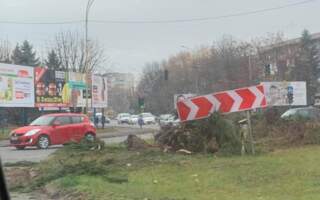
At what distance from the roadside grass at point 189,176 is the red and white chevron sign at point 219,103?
1543mm

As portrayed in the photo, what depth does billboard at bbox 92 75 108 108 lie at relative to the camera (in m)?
66.9

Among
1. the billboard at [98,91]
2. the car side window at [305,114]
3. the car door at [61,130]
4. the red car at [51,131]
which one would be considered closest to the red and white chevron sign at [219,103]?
the car side window at [305,114]

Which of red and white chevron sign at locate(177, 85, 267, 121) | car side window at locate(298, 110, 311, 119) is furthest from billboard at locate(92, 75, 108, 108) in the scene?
red and white chevron sign at locate(177, 85, 267, 121)

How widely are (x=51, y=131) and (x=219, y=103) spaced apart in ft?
46.4

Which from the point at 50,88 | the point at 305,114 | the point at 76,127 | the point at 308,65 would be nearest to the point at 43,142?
the point at 76,127

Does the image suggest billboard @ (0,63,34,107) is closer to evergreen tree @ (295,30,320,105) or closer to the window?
the window

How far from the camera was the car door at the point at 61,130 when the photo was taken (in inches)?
1222

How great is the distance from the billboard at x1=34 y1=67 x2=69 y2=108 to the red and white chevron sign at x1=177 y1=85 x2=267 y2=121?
A: 39104 millimetres

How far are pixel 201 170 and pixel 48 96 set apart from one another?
45166 millimetres

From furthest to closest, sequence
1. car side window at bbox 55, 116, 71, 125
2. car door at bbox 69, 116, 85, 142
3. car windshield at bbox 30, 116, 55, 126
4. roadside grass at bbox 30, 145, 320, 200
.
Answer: car door at bbox 69, 116, 85, 142
car side window at bbox 55, 116, 71, 125
car windshield at bbox 30, 116, 55, 126
roadside grass at bbox 30, 145, 320, 200

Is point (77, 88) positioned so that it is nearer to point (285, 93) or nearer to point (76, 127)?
point (285, 93)

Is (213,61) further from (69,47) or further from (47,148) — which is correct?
(47,148)

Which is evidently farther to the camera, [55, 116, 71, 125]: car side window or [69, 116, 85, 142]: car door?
[69, 116, 85, 142]: car door

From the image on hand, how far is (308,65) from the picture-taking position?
92.2 meters
